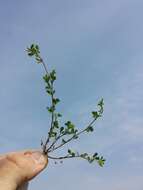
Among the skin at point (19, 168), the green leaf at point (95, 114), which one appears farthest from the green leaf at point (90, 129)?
the skin at point (19, 168)

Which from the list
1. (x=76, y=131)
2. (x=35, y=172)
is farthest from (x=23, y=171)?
(x=76, y=131)

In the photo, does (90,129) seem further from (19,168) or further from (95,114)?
(19,168)

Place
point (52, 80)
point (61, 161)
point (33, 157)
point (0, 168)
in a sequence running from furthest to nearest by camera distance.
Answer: point (52, 80) → point (61, 161) → point (33, 157) → point (0, 168)

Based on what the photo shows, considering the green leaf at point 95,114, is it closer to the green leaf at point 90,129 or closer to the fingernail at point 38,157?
the green leaf at point 90,129

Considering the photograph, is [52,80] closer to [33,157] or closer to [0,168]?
[33,157]

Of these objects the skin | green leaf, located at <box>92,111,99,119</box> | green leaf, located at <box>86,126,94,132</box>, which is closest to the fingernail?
the skin

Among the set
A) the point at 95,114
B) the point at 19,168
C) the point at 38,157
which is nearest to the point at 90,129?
the point at 95,114

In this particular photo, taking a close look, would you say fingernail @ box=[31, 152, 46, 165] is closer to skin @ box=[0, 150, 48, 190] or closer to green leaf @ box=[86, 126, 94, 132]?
skin @ box=[0, 150, 48, 190]

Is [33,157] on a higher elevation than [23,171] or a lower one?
higher
